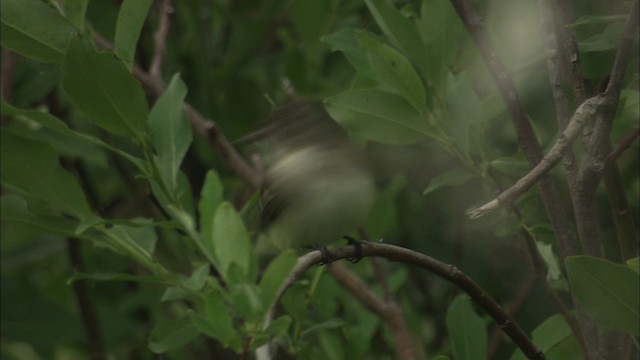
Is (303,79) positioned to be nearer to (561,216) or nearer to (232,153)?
(232,153)

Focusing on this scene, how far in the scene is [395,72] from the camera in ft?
6.18

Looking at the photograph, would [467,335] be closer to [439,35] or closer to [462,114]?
[462,114]

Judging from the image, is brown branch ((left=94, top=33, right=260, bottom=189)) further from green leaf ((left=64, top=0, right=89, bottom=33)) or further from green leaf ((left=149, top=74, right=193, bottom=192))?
green leaf ((left=64, top=0, right=89, bottom=33))

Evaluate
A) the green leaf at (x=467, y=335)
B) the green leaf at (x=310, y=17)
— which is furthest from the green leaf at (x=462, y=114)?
the green leaf at (x=310, y=17)

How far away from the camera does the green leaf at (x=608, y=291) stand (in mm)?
1385

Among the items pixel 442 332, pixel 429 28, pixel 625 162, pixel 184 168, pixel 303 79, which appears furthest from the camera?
pixel 184 168

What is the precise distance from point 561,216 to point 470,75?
63 centimetres

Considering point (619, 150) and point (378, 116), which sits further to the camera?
point (378, 116)

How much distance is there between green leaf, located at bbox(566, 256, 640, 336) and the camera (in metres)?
1.38

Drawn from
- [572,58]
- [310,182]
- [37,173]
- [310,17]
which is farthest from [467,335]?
[310,17]

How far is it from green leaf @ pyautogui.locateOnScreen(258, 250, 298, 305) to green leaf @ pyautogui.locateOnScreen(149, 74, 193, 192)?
0.32 meters

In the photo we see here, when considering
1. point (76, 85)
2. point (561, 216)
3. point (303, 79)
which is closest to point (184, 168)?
point (303, 79)

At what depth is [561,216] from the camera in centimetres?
164

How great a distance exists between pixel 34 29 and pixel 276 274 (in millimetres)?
507
